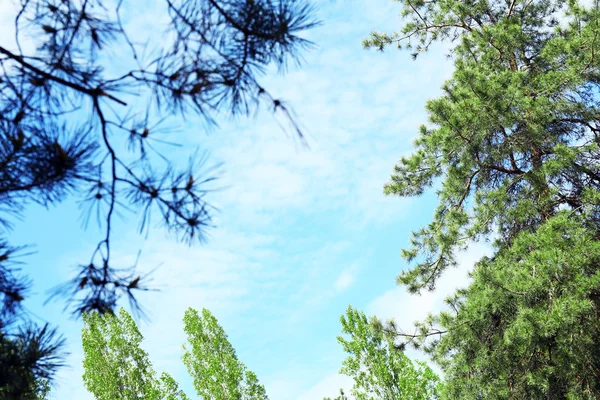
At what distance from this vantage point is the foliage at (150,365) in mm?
14891

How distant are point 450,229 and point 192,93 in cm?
659

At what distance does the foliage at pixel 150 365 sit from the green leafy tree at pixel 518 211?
6751mm

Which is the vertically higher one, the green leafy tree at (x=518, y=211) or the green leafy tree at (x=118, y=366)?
the green leafy tree at (x=118, y=366)

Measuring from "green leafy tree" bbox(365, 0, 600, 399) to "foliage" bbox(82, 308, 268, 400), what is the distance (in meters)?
6.75

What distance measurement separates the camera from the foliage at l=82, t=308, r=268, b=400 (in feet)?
48.9

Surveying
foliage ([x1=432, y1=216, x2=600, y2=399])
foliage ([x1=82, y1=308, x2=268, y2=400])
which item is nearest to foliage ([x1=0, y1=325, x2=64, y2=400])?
foliage ([x1=432, y1=216, x2=600, y2=399])

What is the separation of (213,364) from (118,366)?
8.28 feet

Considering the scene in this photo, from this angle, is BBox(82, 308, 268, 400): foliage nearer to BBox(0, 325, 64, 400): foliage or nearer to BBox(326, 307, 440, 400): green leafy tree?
BBox(326, 307, 440, 400): green leafy tree

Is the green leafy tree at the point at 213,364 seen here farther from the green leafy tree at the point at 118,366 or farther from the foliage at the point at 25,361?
the foliage at the point at 25,361

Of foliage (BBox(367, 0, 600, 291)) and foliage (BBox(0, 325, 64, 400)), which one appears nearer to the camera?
foliage (BBox(0, 325, 64, 400))

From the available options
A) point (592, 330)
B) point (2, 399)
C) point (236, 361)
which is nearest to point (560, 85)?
point (592, 330)

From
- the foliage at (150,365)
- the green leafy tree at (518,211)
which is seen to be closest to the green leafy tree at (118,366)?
the foliage at (150,365)

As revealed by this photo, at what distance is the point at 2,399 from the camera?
4039 millimetres

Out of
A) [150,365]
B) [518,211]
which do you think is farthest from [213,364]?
[518,211]
